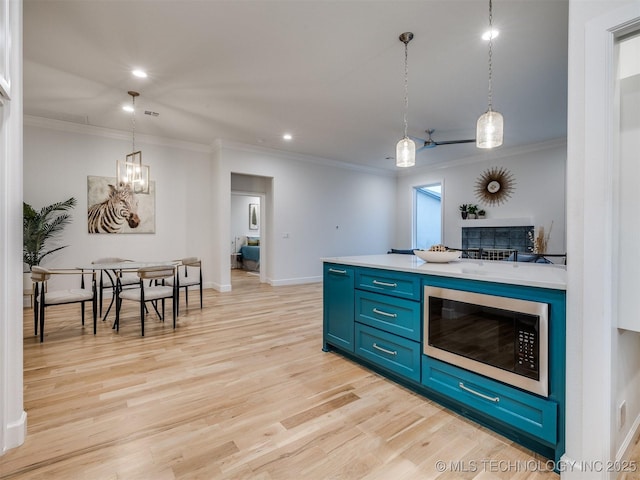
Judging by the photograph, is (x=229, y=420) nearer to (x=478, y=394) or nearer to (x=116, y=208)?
(x=478, y=394)

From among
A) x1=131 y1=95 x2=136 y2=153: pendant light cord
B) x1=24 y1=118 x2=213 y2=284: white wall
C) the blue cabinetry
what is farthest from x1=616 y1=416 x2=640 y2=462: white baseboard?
x1=24 y1=118 x2=213 y2=284: white wall

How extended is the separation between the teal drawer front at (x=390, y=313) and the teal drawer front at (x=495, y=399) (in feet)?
0.72

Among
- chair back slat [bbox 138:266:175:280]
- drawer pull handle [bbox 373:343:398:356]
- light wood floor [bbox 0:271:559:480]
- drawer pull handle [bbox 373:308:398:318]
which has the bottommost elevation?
light wood floor [bbox 0:271:559:480]

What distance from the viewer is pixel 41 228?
15.0 feet

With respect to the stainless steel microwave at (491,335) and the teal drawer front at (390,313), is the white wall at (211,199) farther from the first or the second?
the stainless steel microwave at (491,335)

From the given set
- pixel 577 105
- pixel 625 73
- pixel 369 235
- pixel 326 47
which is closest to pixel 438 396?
pixel 577 105

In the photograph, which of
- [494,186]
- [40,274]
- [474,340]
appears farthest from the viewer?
[494,186]

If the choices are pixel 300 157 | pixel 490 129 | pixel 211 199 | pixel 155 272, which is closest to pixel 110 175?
pixel 211 199

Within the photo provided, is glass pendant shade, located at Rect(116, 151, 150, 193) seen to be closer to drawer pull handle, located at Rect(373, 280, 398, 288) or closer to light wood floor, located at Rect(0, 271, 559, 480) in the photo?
light wood floor, located at Rect(0, 271, 559, 480)

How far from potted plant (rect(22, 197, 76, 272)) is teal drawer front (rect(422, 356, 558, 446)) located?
208 inches

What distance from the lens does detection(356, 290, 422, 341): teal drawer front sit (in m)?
2.13

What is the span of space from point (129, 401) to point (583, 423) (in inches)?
101

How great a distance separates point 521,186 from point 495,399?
5911 mm

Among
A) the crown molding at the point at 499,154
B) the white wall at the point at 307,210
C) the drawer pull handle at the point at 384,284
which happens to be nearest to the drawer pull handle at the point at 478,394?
the drawer pull handle at the point at 384,284
